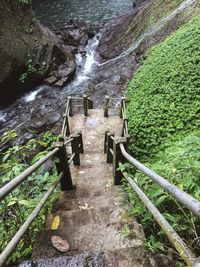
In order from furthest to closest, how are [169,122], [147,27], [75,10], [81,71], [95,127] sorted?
1. [75,10]
2. [81,71]
3. [147,27]
4. [95,127]
5. [169,122]

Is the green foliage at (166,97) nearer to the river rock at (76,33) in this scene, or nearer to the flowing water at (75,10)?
the river rock at (76,33)

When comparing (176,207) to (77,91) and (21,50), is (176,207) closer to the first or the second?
(77,91)

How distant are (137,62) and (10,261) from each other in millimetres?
15046

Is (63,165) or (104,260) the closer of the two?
(104,260)

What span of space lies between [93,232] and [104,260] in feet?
2.71

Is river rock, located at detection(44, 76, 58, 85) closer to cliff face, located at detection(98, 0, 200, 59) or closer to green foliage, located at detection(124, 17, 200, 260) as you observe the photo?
cliff face, located at detection(98, 0, 200, 59)

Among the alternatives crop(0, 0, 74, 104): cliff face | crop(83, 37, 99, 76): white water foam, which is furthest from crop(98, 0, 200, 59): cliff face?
crop(0, 0, 74, 104): cliff face

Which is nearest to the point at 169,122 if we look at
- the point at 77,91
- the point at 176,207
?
the point at 176,207

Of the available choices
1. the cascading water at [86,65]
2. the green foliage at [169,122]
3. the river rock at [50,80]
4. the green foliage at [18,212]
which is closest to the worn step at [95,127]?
the green foliage at [169,122]

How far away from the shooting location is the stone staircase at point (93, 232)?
102 inches

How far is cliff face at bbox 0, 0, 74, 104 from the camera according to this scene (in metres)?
14.4

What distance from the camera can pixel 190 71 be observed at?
29.4 ft

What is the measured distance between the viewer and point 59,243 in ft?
9.99

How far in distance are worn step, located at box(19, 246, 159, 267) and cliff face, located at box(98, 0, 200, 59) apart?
13730 millimetres
